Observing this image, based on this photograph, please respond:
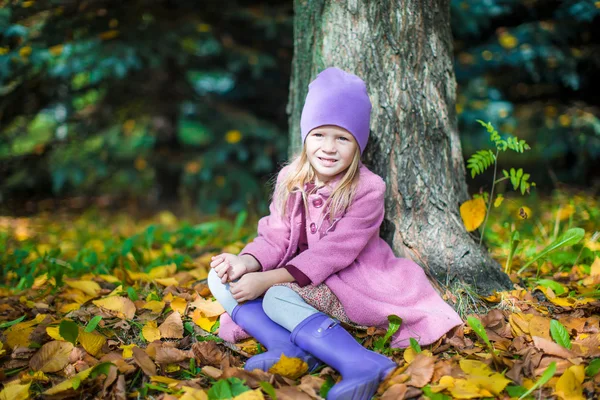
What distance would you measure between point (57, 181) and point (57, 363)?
3148mm

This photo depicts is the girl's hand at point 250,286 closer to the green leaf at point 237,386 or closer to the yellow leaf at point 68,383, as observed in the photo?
the green leaf at point 237,386

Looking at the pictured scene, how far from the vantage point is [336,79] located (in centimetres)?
212

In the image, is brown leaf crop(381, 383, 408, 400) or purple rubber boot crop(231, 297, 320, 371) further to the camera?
purple rubber boot crop(231, 297, 320, 371)

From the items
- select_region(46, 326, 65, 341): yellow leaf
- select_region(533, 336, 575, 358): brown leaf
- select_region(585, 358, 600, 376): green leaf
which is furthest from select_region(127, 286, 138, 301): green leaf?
select_region(585, 358, 600, 376): green leaf

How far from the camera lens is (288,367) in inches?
66.3

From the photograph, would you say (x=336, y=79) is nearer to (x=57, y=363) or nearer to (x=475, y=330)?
(x=475, y=330)

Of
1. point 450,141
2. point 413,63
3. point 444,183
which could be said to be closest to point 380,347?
point 444,183

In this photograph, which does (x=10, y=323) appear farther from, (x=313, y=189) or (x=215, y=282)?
(x=313, y=189)

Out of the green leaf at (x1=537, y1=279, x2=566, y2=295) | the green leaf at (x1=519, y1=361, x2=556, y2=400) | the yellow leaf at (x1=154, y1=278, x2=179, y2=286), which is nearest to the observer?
the green leaf at (x1=519, y1=361, x2=556, y2=400)

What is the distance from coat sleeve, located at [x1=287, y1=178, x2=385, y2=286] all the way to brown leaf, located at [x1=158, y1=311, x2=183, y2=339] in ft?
→ 1.70

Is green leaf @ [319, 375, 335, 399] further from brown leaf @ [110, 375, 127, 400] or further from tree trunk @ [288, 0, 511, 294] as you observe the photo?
tree trunk @ [288, 0, 511, 294]

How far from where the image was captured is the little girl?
187cm

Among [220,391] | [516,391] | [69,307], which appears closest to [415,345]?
[516,391]

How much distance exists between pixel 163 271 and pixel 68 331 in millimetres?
849
